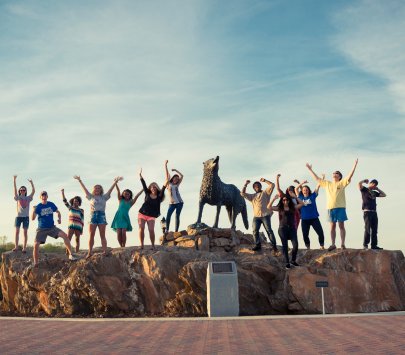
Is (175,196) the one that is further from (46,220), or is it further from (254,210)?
(46,220)

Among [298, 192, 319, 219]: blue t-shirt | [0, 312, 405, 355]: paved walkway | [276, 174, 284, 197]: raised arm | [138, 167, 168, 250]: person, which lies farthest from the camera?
[298, 192, 319, 219]: blue t-shirt

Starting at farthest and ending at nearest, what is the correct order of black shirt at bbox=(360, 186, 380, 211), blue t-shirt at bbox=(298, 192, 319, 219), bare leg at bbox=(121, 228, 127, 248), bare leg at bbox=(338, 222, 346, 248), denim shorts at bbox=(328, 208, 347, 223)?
bare leg at bbox=(121, 228, 127, 248)
blue t-shirt at bbox=(298, 192, 319, 219)
black shirt at bbox=(360, 186, 380, 211)
bare leg at bbox=(338, 222, 346, 248)
denim shorts at bbox=(328, 208, 347, 223)

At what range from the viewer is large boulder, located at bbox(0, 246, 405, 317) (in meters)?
13.4

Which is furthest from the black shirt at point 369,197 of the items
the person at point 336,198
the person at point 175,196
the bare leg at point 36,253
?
the bare leg at point 36,253

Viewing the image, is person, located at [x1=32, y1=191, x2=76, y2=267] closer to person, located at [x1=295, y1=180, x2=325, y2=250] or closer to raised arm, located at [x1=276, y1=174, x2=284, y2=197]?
raised arm, located at [x1=276, y1=174, x2=284, y2=197]

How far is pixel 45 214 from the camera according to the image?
1339 cm

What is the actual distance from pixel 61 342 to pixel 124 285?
5.85 meters

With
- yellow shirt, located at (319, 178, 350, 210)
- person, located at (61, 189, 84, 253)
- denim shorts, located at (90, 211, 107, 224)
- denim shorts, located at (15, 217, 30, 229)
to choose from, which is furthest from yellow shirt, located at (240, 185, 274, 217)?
denim shorts, located at (15, 217, 30, 229)

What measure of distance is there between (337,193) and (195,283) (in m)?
4.61

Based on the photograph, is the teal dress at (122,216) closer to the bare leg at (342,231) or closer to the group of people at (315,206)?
the group of people at (315,206)

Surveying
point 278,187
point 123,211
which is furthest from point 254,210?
point 123,211

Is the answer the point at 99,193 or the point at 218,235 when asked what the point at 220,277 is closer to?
the point at 99,193

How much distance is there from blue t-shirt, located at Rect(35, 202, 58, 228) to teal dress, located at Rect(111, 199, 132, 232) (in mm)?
1804

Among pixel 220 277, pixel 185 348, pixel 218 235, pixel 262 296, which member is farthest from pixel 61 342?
pixel 218 235
